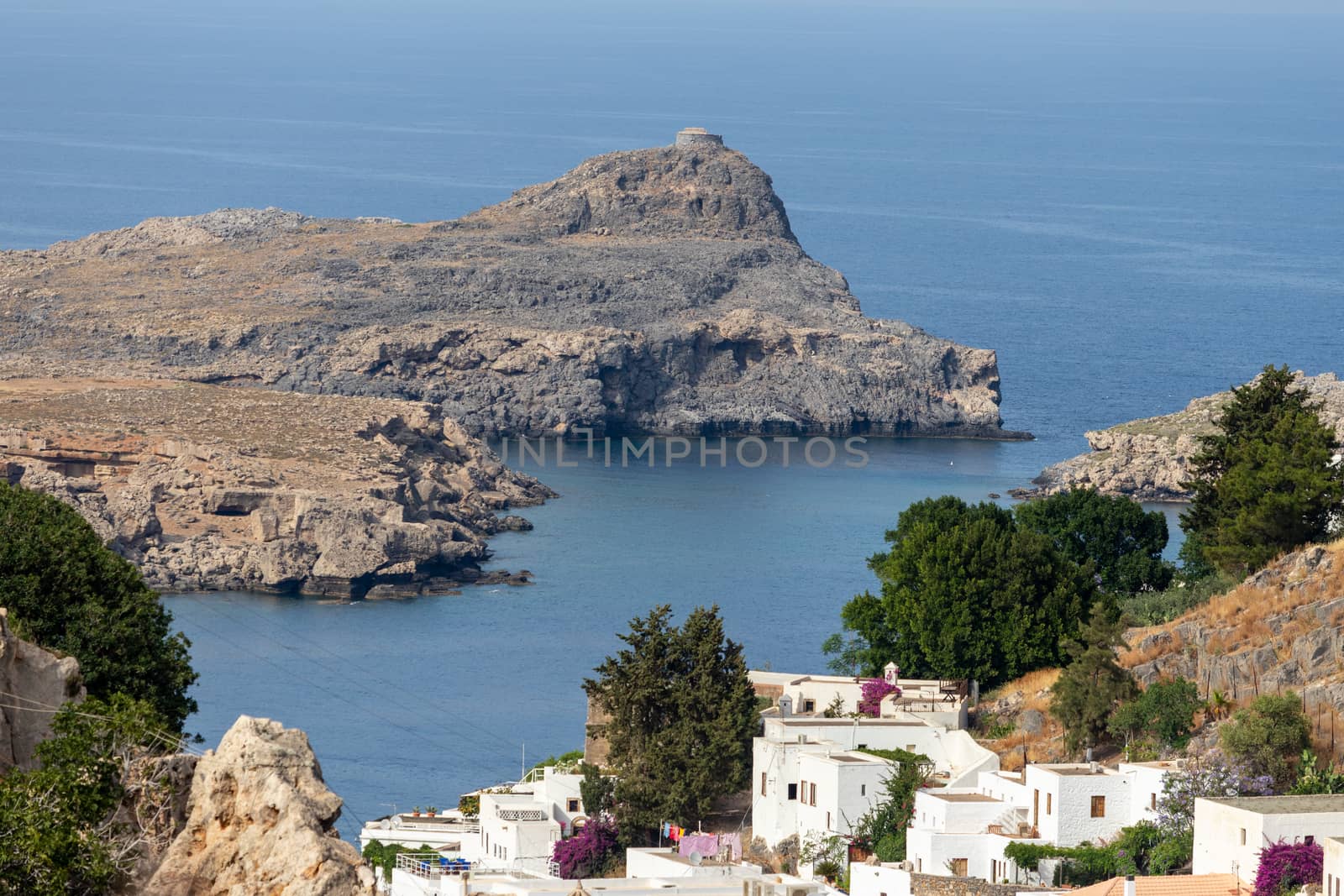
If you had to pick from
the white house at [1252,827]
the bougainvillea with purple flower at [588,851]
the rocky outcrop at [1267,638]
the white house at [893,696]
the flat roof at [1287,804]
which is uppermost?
the rocky outcrop at [1267,638]

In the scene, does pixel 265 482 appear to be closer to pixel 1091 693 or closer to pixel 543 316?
pixel 543 316

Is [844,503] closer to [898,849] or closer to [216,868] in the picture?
[898,849]

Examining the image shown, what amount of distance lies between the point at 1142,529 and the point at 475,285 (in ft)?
334

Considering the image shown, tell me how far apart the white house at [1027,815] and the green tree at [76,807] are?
2782 centimetres

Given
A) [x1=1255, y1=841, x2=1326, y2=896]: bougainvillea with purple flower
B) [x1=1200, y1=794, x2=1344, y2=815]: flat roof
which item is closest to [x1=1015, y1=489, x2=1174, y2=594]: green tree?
[x1=1200, y1=794, x2=1344, y2=815]: flat roof

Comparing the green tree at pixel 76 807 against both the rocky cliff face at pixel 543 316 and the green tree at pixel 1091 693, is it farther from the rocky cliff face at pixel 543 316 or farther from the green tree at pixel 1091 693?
the rocky cliff face at pixel 543 316

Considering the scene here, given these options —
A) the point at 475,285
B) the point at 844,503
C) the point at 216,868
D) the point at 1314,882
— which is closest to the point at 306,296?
the point at 475,285

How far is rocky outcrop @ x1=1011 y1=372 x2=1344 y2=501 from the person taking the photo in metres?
135

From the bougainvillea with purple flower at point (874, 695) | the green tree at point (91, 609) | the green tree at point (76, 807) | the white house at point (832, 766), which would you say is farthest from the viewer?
the bougainvillea with purple flower at point (874, 695)

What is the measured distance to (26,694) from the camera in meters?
24.5

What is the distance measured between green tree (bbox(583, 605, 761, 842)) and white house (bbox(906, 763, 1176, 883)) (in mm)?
6640

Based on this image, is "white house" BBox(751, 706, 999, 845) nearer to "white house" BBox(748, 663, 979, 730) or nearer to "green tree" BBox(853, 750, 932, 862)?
"green tree" BBox(853, 750, 932, 862)

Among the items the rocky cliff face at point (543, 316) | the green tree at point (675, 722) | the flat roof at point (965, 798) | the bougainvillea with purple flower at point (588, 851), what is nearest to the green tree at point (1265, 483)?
the green tree at point (675, 722)

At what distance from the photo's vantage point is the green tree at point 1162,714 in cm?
5431
